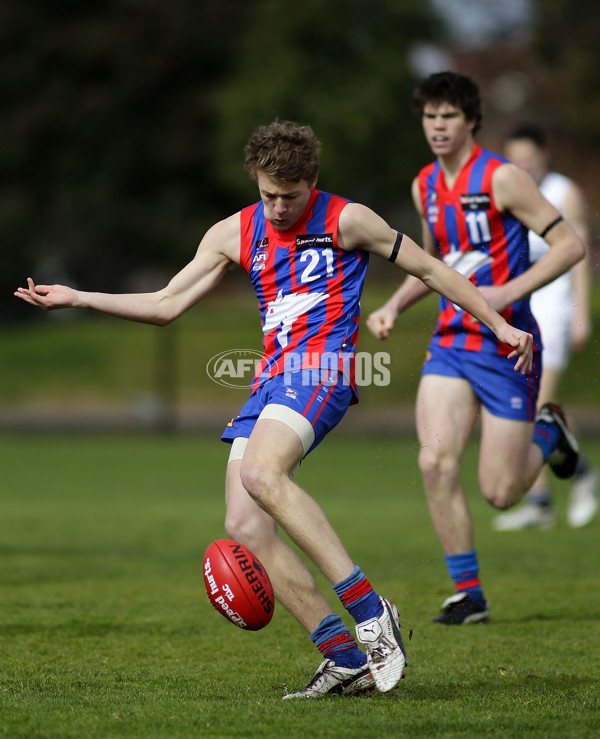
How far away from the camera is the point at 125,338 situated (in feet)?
97.3

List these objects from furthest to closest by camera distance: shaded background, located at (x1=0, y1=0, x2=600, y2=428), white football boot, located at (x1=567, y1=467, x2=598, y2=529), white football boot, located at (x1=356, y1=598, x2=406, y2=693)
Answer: shaded background, located at (x1=0, y1=0, x2=600, y2=428) → white football boot, located at (x1=567, y1=467, x2=598, y2=529) → white football boot, located at (x1=356, y1=598, x2=406, y2=693)

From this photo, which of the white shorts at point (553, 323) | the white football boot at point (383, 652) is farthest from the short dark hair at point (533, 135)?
the white football boot at point (383, 652)

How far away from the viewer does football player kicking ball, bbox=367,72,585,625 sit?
6.04 m

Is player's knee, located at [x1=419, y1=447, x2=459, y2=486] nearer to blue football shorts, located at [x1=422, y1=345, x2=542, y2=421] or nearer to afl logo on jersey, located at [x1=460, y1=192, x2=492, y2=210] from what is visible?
blue football shorts, located at [x1=422, y1=345, x2=542, y2=421]

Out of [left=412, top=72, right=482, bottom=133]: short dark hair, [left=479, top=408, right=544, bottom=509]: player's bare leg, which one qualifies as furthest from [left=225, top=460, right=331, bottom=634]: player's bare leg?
[left=412, top=72, right=482, bottom=133]: short dark hair

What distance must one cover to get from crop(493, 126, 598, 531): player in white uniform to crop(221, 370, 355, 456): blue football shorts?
3099mm

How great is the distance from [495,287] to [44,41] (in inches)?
1321

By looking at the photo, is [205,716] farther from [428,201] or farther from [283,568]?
[428,201]

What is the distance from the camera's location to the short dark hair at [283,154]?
445 cm

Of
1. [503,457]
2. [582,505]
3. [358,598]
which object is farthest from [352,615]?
[582,505]

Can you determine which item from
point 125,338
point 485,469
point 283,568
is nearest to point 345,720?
point 283,568

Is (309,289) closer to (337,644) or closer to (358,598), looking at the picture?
(358,598)

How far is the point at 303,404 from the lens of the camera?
14.9ft

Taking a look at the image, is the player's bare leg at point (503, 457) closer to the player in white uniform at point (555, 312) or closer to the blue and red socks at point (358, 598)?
the player in white uniform at point (555, 312)
